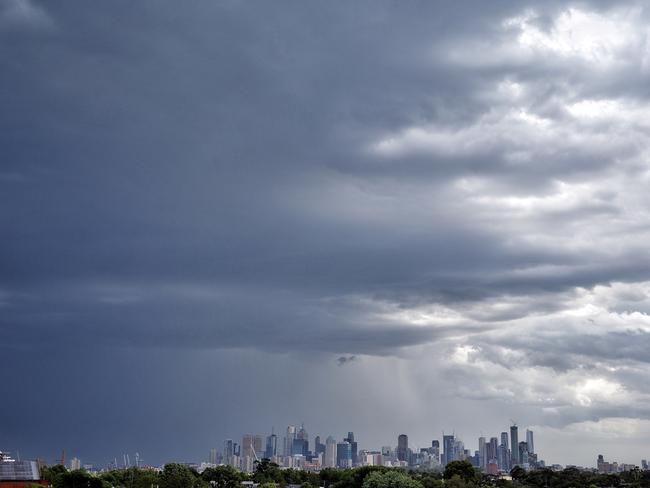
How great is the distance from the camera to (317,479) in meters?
186

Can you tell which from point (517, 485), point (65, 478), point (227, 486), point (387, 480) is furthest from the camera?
point (517, 485)

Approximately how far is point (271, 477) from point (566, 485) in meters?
69.6

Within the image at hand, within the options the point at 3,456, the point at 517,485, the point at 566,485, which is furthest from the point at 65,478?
the point at 566,485

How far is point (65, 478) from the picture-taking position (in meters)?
133

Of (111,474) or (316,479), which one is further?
(316,479)

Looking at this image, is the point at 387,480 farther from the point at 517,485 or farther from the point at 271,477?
the point at 271,477

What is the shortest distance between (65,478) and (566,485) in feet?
352

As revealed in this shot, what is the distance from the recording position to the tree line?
128375mm

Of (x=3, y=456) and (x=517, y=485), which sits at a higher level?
(x=3, y=456)

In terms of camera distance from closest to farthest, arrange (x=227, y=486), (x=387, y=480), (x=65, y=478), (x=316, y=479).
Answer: (x=387, y=480) → (x=65, y=478) → (x=227, y=486) → (x=316, y=479)

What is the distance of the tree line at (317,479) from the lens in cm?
12838

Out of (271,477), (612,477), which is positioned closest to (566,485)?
(612,477)

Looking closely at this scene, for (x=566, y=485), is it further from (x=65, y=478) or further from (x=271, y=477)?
(x=65, y=478)

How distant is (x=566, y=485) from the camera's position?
174250 mm
